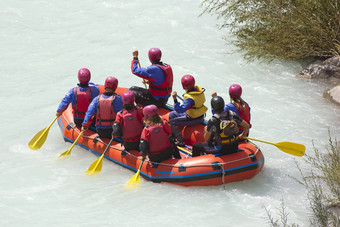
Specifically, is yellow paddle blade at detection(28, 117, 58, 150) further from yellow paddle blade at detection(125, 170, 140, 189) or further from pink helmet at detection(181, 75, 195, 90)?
pink helmet at detection(181, 75, 195, 90)

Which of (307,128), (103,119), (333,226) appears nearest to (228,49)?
(307,128)

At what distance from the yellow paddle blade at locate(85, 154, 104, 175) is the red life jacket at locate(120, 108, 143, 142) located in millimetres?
457

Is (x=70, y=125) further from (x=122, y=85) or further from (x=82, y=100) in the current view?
(x=122, y=85)

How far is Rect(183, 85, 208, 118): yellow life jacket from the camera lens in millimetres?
6785

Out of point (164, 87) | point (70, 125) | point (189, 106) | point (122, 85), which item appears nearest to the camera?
point (189, 106)

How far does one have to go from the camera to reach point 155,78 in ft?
24.0

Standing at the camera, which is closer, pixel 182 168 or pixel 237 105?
pixel 182 168

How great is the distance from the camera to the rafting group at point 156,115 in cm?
624

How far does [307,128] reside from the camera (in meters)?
8.48

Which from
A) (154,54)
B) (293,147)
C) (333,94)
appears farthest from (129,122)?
(333,94)

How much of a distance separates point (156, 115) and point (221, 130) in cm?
82

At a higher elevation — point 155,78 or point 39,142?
point 155,78

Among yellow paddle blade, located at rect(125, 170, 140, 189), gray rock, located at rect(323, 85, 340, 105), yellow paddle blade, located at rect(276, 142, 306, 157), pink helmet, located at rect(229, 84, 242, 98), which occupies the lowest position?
yellow paddle blade, located at rect(125, 170, 140, 189)

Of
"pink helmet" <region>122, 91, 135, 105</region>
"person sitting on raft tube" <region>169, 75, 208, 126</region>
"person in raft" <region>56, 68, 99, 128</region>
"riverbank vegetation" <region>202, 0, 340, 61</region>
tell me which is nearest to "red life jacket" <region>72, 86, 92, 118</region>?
"person in raft" <region>56, 68, 99, 128</region>
